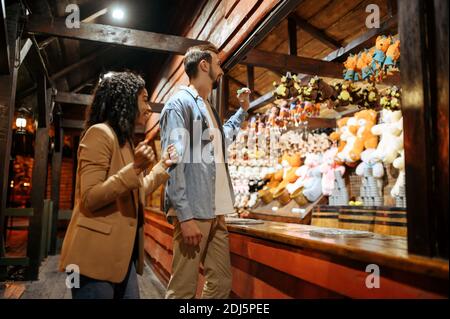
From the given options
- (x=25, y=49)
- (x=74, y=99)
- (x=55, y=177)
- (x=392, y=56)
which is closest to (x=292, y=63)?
(x=392, y=56)

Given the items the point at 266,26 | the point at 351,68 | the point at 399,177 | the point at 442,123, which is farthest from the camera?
the point at 399,177

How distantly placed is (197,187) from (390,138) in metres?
4.02

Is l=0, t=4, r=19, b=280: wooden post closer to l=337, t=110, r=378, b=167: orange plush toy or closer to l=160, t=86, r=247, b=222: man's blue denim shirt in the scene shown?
l=160, t=86, r=247, b=222: man's blue denim shirt

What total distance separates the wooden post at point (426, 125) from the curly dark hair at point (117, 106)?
4.18ft

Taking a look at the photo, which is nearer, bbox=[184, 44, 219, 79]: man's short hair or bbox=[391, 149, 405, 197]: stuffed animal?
bbox=[184, 44, 219, 79]: man's short hair

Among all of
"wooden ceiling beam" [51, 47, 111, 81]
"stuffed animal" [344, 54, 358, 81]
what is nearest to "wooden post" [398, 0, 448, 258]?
"stuffed animal" [344, 54, 358, 81]

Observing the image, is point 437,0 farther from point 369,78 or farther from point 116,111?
point 369,78

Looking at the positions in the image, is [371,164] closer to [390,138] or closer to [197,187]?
[390,138]

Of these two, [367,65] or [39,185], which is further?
[39,185]

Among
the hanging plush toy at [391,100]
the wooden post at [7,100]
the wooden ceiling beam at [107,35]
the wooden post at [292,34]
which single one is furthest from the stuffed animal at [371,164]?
the wooden post at [7,100]

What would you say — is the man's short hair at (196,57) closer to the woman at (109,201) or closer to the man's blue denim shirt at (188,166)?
the man's blue denim shirt at (188,166)

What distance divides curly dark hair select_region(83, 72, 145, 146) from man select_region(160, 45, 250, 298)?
1.00 ft

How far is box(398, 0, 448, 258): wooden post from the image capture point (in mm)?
1377

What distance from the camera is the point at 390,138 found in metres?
5.18
